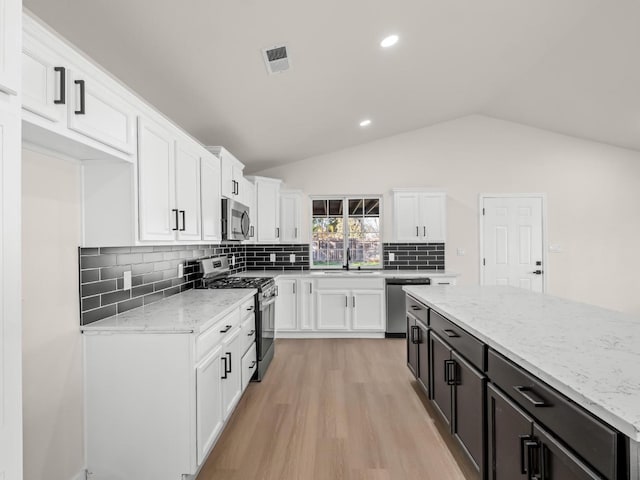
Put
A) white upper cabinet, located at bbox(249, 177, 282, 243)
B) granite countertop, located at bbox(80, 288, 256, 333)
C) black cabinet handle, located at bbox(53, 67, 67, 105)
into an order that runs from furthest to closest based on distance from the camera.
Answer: white upper cabinet, located at bbox(249, 177, 282, 243) < granite countertop, located at bbox(80, 288, 256, 333) < black cabinet handle, located at bbox(53, 67, 67, 105)

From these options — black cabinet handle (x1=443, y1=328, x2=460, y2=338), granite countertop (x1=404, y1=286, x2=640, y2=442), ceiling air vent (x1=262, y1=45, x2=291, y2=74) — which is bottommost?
black cabinet handle (x1=443, y1=328, x2=460, y2=338)

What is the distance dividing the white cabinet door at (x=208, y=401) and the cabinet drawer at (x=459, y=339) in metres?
1.42

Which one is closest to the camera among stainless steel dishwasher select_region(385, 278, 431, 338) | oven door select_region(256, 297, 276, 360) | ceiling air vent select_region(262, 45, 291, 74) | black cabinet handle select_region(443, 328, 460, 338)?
black cabinet handle select_region(443, 328, 460, 338)

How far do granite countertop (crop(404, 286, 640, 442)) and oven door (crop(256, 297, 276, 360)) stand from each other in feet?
4.92

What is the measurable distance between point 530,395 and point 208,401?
1619 mm

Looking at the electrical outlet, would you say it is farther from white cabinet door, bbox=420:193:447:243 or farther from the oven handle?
white cabinet door, bbox=420:193:447:243

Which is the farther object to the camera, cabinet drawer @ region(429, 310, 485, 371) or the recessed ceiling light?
the recessed ceiling light

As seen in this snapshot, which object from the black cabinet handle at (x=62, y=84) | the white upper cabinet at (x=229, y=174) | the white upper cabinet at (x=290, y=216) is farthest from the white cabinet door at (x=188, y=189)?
the white upper cabinet at (x=290, y=216)

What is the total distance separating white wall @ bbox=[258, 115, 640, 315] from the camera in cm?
518

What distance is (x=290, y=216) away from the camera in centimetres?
515

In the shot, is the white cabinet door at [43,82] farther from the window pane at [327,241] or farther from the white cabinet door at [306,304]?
the window pane at [327,241]

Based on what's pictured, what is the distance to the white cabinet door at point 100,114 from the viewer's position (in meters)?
1.41

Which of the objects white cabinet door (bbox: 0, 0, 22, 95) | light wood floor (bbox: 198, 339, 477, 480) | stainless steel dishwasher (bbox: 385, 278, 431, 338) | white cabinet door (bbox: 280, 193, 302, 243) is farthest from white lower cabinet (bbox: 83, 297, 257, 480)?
white cabinet door (bbox: 280, 193, 302, 243)

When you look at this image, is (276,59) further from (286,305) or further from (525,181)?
(525,181)
